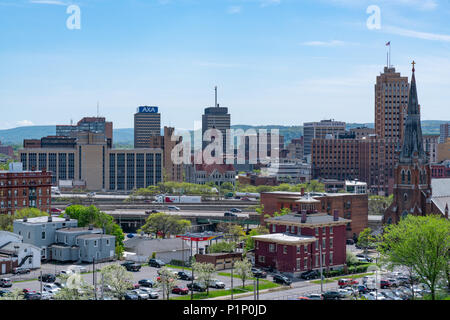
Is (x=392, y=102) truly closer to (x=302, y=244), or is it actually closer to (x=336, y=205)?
(x=336, y=205)

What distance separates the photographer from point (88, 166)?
149 meters

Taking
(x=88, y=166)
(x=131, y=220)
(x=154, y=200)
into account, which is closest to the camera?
(x=131, y=220)

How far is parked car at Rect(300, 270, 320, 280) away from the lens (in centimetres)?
5006

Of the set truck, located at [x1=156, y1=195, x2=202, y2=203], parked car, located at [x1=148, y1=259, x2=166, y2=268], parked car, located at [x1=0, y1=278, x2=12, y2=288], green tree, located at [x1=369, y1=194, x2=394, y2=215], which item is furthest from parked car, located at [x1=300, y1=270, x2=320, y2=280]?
truck, located at [x1=156, y1=195, x2=202, y2=203]

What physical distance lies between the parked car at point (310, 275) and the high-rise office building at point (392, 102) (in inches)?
3657

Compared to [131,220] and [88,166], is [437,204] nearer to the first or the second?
[131,220]

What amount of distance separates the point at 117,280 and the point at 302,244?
A: 61.7 ft

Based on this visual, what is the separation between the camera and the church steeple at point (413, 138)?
68.1m

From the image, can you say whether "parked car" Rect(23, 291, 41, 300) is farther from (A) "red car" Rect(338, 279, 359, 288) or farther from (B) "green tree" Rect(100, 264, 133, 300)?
(A) "red car" Rect(338, 279, 359, 288)

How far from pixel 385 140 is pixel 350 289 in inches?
3917

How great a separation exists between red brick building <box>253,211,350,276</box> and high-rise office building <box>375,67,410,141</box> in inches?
3458
